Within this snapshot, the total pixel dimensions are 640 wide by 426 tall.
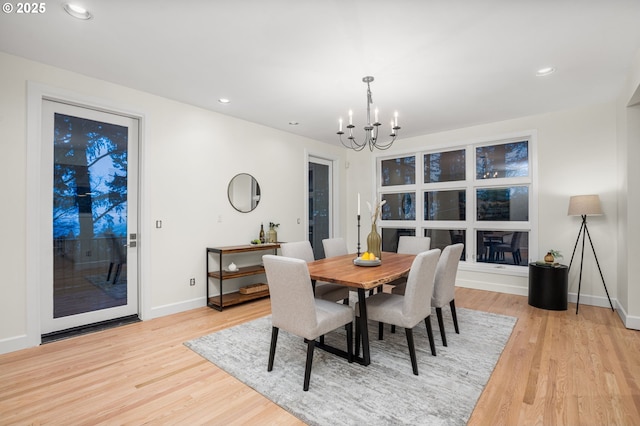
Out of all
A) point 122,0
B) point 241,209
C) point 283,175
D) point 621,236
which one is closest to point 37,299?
point 241,209

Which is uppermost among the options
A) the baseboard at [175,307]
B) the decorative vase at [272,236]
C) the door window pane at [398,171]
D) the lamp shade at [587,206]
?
the door window pane at [398,171]

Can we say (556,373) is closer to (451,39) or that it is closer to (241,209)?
(451,39)

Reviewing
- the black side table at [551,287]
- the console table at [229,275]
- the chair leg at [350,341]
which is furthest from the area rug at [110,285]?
the black side table at [551,287]

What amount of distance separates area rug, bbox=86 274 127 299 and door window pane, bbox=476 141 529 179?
5.21 meters

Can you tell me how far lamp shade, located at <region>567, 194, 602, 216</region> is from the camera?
369 cm

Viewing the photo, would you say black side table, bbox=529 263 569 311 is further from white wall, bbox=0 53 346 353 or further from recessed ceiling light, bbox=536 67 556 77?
white wall, bbox=0 53 346 353

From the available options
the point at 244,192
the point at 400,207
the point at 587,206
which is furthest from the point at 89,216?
the point at 587,206

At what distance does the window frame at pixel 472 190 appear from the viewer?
443 cm

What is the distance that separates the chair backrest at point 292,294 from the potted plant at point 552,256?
357cm

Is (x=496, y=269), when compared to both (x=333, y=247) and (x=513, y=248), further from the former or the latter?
(x=333, y=247)

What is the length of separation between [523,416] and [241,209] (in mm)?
3788

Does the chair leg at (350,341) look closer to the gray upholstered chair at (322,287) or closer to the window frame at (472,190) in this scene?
the gray upholstered chair at (322,287)

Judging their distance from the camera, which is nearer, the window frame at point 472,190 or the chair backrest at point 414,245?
the chair backrest at point 414,245

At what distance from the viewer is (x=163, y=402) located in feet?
6.59
